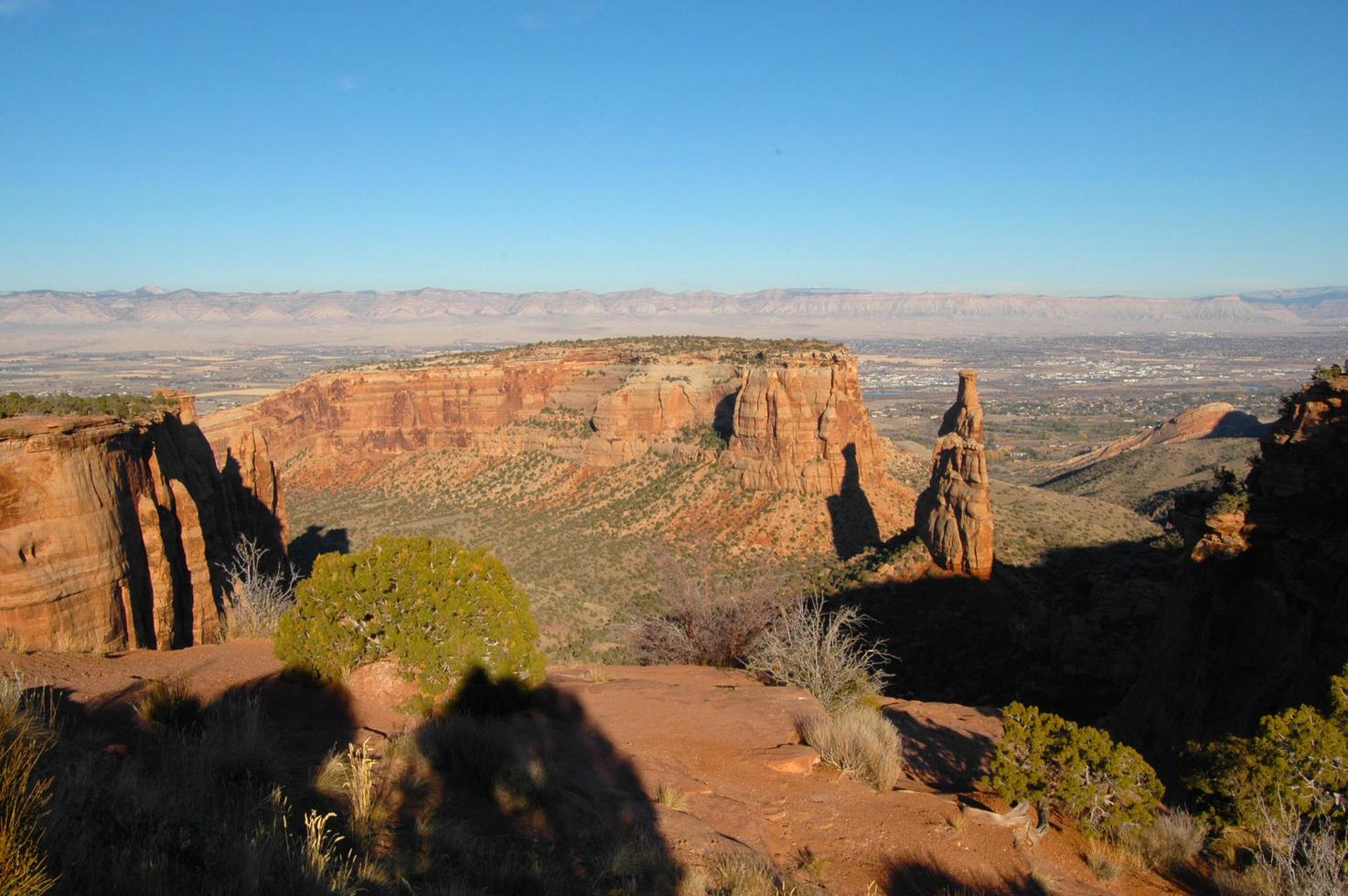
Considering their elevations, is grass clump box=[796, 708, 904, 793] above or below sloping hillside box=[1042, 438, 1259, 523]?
above

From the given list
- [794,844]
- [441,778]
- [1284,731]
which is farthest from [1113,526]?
[441,778]

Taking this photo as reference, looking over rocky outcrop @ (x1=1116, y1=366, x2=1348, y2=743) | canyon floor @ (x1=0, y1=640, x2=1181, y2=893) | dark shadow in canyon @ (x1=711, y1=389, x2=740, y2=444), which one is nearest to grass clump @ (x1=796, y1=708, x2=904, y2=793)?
canyon floor @ (x1=0, y1=640, x2=1181, y2=893)

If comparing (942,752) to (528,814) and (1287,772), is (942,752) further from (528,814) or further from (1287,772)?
(528,814)

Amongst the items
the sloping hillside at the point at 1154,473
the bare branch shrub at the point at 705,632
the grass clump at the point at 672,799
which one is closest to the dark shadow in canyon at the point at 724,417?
the sloping hillside at the point at 1154,473

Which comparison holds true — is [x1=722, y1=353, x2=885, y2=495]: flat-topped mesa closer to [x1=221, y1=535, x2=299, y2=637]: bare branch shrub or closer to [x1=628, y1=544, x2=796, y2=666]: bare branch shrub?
[x1=628, y1=544, x2=796, y2=666]: bare branch shrub

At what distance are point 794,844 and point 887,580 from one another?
797 inches

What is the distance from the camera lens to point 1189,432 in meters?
67.1

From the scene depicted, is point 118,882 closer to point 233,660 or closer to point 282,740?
point 282,740

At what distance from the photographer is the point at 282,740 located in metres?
8.09

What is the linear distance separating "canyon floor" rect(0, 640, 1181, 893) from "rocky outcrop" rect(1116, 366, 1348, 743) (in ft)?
12.6

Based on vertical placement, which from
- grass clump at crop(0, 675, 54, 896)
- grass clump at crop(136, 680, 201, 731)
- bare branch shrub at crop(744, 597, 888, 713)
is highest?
grass clump at crop(0, 675, 54, 896)

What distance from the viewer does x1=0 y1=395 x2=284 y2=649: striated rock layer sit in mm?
13258

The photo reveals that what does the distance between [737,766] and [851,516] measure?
93.3ft

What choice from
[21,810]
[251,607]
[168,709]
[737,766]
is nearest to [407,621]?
[168,709]
